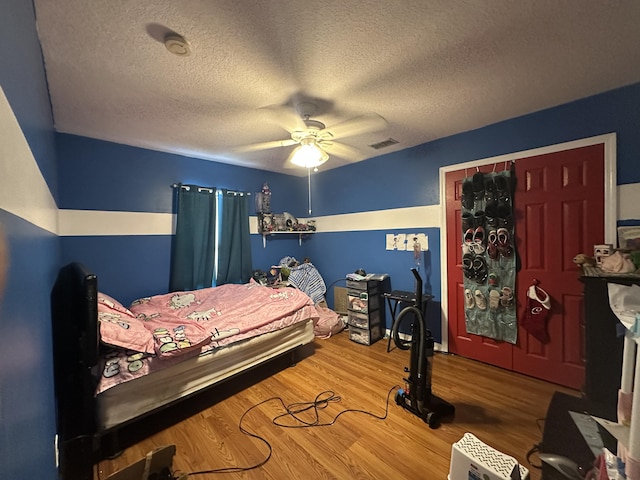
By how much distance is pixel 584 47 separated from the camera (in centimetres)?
146

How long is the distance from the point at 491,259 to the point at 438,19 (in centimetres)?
212

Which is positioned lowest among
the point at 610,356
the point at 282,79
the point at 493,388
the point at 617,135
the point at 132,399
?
the point at 493,388

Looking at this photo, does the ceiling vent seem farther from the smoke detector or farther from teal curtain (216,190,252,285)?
the smoke detector

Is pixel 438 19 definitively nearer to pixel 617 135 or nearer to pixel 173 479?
pixel 617 135

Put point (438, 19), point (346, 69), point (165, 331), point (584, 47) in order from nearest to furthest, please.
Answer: point (438, 19), point (584, 47), point (346, 69), point (165, 331)

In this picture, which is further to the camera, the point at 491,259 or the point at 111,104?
the point at 491,259

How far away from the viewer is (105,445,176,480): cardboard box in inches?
50.3

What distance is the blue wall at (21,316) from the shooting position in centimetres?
63

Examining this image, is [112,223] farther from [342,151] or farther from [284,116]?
[342,151]

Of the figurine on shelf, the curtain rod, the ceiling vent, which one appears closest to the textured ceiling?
the ceiling vent

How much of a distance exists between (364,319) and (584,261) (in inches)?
83.2

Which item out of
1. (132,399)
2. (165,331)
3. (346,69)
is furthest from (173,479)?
(346,69)

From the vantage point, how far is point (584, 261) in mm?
1936

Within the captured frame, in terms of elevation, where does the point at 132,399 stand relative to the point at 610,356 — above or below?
below
